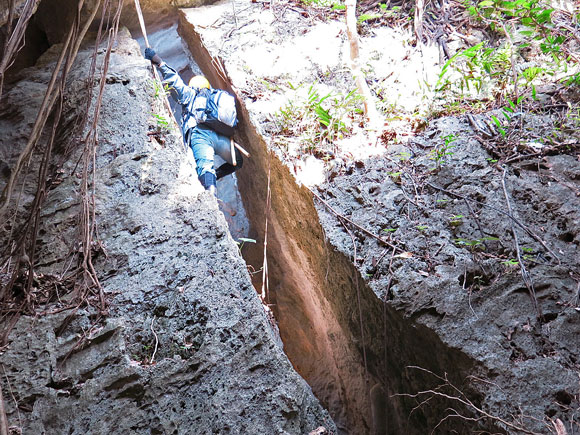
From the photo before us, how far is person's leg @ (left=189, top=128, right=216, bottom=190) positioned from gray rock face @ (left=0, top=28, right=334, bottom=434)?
1294 mm

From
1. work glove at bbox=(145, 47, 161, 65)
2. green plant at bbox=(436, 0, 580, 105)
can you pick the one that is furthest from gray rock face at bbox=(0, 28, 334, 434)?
green plant at bbox=(436, 0, 580, 105)

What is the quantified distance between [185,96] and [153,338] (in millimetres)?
3428

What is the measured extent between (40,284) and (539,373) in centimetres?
300

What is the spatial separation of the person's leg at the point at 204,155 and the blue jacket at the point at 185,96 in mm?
111

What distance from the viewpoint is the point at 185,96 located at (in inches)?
215

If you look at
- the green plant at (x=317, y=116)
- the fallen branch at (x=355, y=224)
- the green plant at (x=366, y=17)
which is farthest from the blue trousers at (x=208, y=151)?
the green plant at (x=366, y=17)

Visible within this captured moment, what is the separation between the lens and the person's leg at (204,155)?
5.05 meters

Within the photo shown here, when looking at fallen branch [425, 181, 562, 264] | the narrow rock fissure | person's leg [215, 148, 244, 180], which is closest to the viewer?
the narrow rock fissure

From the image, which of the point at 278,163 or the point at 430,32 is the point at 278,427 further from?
the point at 430,32

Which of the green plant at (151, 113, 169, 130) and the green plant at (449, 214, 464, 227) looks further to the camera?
the green plant at (151, 113, 169, 130)

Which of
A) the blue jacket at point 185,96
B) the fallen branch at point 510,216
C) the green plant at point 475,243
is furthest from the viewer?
the blue jacket at point 185,96

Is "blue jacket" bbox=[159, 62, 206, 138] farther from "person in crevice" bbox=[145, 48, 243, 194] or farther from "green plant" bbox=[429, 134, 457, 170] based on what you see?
"green plant" bbox=[429, 134, 457, 170]

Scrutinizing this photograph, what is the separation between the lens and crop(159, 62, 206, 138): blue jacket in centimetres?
540

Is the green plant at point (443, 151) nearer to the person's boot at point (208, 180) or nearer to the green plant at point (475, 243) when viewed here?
the green plant at point (475, 243)
